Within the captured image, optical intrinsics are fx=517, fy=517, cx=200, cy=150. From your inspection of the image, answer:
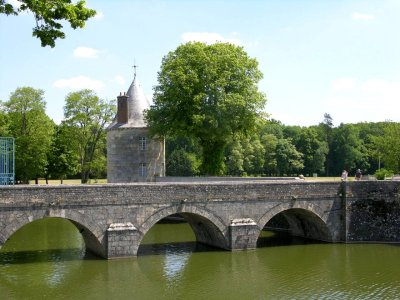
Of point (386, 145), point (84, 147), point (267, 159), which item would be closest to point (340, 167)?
point (267, 159)

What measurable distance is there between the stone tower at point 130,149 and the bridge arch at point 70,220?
39.0ft

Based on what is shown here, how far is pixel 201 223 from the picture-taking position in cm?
2414

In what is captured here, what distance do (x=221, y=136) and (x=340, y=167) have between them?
38308mm

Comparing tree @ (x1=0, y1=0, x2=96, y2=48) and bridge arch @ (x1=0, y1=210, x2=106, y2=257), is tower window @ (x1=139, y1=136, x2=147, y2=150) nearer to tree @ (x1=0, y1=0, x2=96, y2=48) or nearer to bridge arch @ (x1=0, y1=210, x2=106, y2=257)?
bridge arch @ (x1=0, y1=210, x2=106, y2=257)

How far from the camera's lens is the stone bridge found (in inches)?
772

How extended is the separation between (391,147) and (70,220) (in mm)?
34495

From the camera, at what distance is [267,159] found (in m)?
64.0

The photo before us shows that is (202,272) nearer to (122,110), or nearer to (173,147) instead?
(122,110)

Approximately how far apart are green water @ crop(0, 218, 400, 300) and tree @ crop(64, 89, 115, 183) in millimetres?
22128

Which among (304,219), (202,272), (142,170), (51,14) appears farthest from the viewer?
(142,170)

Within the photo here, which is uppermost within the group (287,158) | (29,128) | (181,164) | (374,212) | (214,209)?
(29,128)

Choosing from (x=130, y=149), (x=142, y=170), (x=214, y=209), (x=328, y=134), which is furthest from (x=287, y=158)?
(x=214, y=209)

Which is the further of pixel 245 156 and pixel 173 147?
pixel 173 147

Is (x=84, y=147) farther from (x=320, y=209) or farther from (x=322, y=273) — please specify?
(x=322, y=273)
